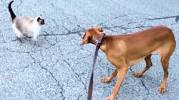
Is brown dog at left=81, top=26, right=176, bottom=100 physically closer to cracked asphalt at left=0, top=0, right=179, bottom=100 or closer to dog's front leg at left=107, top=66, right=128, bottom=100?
dog's front leg at left=107, top=66, right=128, bottom=100

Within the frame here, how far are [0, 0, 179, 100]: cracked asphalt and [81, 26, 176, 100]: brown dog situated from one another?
0.42 meters

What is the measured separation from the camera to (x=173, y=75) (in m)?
4.47

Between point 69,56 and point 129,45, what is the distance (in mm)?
1139

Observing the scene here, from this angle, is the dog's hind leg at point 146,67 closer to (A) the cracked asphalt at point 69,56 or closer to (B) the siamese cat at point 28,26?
(A) the cracked asphalt at point 69,56

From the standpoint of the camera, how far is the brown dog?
12.1ft

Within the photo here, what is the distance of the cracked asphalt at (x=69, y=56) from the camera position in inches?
158

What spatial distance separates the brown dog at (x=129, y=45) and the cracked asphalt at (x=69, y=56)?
1.37ft

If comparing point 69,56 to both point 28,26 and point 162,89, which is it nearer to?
point 28,26

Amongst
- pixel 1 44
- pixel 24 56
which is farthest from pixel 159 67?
pixel 1 44

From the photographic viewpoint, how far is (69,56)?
15.2 ft

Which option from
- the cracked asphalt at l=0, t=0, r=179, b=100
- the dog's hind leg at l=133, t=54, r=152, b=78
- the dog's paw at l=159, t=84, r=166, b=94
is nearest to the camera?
the cracked asphalt at l=0, t=0, r=179, b=100

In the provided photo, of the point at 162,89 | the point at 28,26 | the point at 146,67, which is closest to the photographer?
the point at 162,89

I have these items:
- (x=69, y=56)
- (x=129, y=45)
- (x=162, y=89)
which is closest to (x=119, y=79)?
(x=129, y=45)

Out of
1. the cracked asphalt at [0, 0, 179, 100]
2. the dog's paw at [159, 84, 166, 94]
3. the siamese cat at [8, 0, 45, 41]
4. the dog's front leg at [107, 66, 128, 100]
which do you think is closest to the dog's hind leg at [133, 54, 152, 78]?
the cracked asphalt at [0, 0, 179, 100]
